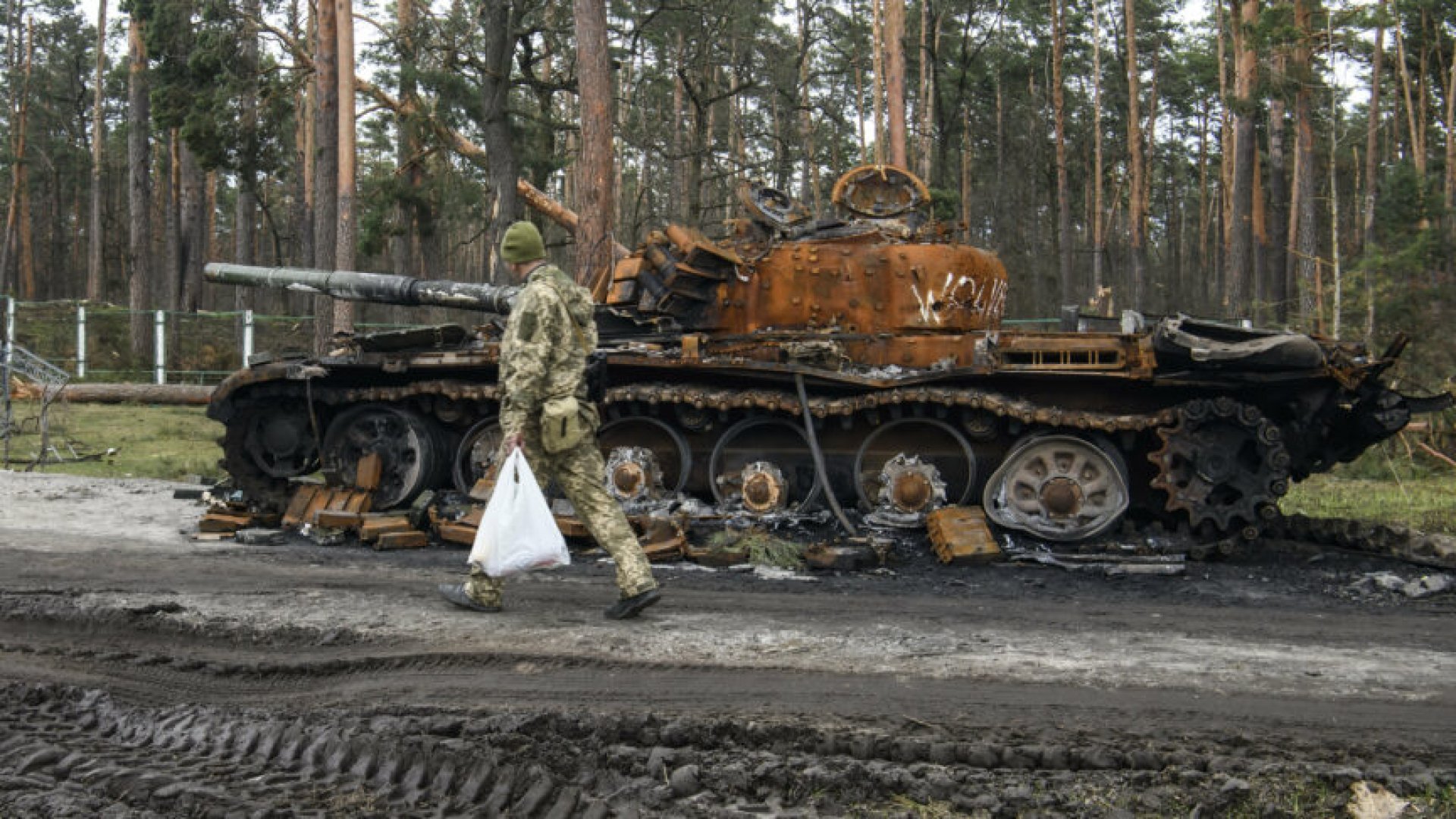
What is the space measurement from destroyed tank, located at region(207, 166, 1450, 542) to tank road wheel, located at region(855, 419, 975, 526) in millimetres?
23

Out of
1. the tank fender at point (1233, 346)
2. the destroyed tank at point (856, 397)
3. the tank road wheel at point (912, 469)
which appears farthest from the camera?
the tank road wheel at point (912, 469)

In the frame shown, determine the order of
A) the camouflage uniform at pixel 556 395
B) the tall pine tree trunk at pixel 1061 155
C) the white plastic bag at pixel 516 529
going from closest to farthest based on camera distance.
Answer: the white plastic bag at pixel 516 529 → the camouflage uniform at pixel 556 395 → the tall pine tree trunk at pixel 1061 155

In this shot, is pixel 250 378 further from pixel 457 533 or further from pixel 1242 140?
pixel 1242 140

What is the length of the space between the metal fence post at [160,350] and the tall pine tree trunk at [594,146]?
11.9 meters

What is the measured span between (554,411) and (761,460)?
4297mm

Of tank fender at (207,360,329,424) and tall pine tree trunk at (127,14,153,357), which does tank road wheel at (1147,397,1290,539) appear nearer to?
tank fender at (207,360,329,424)

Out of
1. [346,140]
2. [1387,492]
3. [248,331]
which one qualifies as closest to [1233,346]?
[1387,492]

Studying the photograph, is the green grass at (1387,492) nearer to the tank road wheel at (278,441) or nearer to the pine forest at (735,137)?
the pine forest at (735,137)

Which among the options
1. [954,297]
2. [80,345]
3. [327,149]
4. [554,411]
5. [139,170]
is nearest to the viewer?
[554,411]

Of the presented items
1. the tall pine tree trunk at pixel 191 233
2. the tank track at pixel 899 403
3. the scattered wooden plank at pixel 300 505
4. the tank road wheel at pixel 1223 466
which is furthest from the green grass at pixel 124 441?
the tank road wheel at pixel 1223 466

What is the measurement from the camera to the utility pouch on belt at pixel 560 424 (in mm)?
6449

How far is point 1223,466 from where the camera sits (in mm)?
8977

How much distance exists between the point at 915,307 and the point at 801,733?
6.33 metres

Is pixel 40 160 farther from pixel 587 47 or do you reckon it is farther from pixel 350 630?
pixel 350 630
